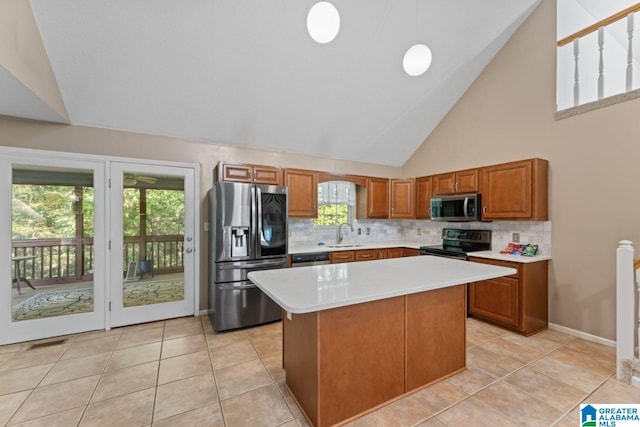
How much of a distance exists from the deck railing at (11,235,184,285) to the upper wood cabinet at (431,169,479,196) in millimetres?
4132

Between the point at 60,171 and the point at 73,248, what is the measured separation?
0.90 m

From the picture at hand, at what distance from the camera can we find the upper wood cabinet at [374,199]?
189 inches

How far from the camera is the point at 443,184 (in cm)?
427

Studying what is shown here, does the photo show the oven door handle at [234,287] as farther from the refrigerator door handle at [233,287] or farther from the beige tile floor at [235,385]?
the beige tile floor at [235,385]

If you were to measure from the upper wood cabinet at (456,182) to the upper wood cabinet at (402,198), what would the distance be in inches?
18.0

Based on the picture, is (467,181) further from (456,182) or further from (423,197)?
(423,197)

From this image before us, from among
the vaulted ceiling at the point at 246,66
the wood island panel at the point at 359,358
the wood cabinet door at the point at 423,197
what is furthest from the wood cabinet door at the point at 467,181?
the wood island panel at the point at 359,358

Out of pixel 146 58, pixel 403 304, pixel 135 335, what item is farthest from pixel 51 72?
pixel 403 304

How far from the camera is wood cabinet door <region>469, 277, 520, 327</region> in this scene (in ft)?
9.95

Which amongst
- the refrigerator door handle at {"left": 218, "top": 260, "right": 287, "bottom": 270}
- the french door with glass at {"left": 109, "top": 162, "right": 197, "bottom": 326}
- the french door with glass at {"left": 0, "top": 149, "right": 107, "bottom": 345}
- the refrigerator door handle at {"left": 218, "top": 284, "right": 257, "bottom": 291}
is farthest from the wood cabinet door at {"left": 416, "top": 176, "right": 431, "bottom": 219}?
the french door with glass at {"left": 0, "top": 149, "right": 107, "bottom": 345}

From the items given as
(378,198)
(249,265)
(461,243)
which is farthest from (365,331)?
(378,198)

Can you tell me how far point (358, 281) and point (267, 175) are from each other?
247cm

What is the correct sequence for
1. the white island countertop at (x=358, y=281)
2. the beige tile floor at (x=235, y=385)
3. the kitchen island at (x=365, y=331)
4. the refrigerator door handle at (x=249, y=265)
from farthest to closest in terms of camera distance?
the refrigerator door handle at (x=249, y=265), the beige tile floor at (x=235, y=385), the kitchen island at (x=365, y=331), the white island countertop at (x=358, y=281)

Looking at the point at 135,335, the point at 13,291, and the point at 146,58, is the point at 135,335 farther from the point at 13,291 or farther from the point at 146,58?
the point at 146,58
